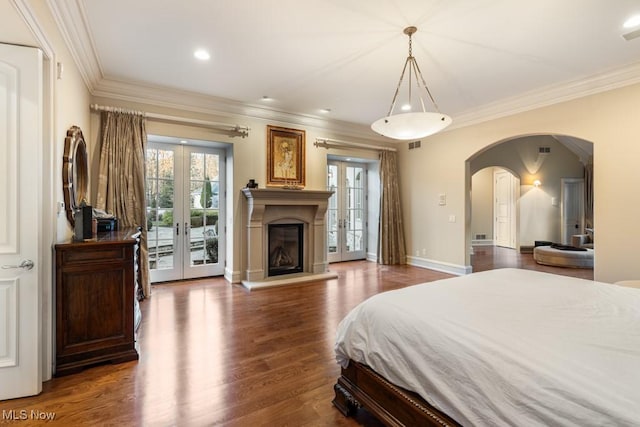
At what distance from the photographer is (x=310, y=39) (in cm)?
303

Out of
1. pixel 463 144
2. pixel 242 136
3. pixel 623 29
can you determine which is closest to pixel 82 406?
pixel 242 136

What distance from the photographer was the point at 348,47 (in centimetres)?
319

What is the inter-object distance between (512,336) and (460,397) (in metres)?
0.36

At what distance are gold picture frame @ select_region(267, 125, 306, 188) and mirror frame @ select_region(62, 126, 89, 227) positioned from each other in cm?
262

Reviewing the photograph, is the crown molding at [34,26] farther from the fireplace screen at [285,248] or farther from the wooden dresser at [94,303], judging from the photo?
the fireplace screen at [285,248]

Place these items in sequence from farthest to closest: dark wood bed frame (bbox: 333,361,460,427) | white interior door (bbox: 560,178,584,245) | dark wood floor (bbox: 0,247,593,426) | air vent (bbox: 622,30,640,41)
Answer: white interior door (bbox: 560,178,584,245)
air vent (bbox: 622,30,640,41)
dark wood floor (bbox: 0,247,593,426)
dark wood bed frame (bbox: 333,361,460,427)

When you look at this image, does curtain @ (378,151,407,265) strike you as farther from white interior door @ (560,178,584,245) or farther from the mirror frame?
white interior door @ (560,178,584,245)

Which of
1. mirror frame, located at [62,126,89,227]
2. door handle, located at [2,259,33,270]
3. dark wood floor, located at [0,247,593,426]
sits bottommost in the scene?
dark wood floor, located at [0,247,593,426]

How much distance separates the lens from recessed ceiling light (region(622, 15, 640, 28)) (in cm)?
270

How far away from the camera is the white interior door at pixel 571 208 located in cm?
873

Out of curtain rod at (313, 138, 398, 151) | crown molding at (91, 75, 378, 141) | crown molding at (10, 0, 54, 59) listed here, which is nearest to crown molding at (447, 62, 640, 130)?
curtain rod at (313, 138, 398, 151)

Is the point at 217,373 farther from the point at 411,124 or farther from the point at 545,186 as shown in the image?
the point at 545,186

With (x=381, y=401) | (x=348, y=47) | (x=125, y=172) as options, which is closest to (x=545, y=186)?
(x=348, y=47)

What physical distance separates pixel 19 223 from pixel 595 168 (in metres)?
6.14
